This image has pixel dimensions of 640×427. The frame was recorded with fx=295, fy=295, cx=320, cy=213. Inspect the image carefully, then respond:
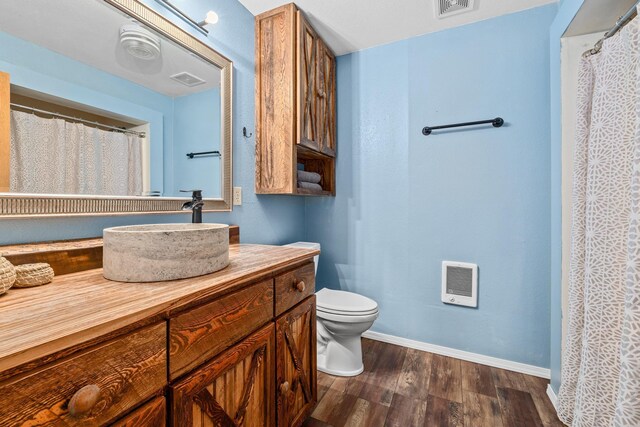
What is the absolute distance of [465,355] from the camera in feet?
6.50

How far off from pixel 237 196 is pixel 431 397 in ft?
5.10

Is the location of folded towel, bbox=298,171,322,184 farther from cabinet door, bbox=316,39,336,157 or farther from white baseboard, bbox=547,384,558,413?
white baseboard, bbox=547,384,558,413

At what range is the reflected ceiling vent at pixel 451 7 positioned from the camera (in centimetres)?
175

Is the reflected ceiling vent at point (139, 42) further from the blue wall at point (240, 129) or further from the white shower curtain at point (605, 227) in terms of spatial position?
the white shower curtain at point (605, 227)

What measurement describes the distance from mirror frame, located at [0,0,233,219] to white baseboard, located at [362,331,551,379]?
1.51 metres

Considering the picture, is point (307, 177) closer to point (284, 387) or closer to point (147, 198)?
point (147, 198)

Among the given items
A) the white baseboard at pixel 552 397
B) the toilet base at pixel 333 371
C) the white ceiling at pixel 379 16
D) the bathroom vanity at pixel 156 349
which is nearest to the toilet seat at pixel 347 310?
the toilet base at pixel 333 371

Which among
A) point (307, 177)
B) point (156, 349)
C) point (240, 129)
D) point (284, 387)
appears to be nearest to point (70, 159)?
point (156, 349)

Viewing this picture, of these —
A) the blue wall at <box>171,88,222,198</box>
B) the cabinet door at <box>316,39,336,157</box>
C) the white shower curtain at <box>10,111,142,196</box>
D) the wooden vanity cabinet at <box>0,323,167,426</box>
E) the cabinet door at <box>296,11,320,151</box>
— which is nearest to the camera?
the wooden vanity cabinet at <box>0,323,167,426</box>

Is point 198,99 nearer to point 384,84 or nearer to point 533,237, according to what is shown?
point 384,84

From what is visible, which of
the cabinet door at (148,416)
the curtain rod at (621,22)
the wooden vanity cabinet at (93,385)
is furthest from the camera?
the curtain rod at (621,22)

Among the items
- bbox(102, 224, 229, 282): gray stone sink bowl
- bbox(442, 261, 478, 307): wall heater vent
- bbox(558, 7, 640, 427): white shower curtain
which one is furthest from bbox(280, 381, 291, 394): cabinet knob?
bbox(442, 261, 478, 307): wall heater vent

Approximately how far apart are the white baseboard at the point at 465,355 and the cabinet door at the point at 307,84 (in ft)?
4.90

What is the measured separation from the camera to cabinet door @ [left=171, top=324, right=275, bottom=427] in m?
0.73
